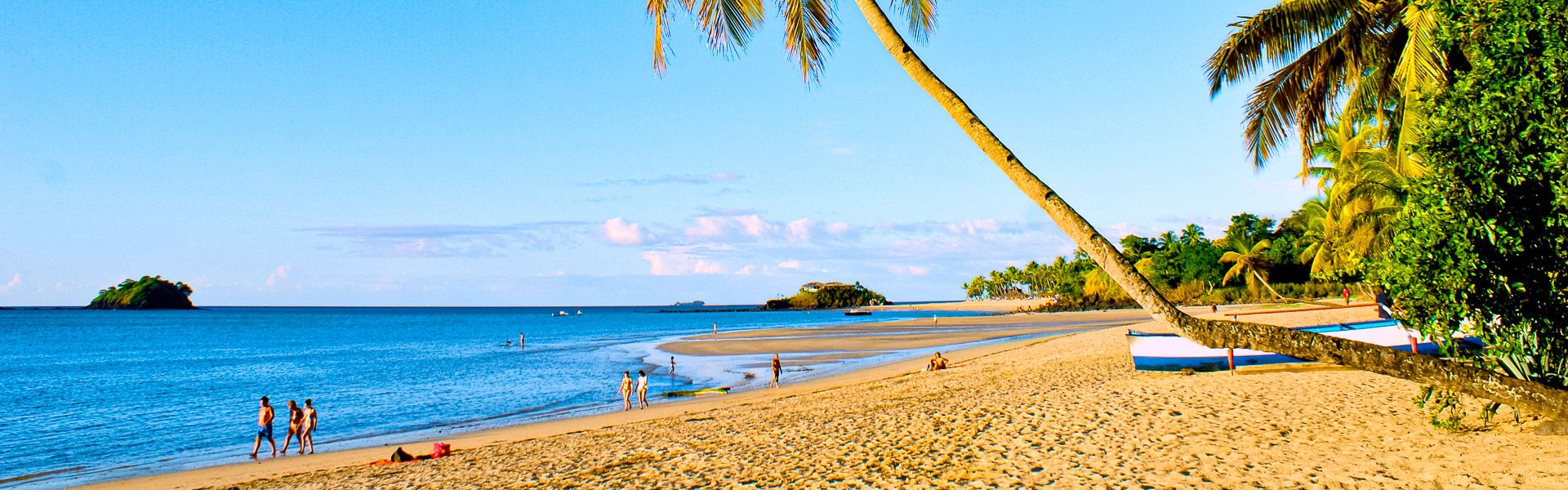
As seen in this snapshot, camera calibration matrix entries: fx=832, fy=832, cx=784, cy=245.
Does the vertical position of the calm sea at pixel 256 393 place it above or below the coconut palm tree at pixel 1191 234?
below

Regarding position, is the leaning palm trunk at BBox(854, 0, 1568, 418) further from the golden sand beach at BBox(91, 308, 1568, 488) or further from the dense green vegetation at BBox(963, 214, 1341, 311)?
the dense green vegetation at BBox(963, 214, 1341, 311)

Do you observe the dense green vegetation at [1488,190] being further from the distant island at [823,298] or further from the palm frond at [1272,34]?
the distant island at [823,298]

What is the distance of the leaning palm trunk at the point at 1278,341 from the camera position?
504cm

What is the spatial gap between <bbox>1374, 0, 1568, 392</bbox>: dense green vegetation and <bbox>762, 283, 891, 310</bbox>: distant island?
173327 millimetres

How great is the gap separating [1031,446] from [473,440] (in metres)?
10.5

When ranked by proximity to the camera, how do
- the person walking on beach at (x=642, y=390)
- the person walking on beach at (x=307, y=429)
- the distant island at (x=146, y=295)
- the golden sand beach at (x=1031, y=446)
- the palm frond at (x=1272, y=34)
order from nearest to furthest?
1. the golden sand beach at (x=1031, y=446)
2. the palm frond at (x=1272, y=34)
3. the person walking on beach at (x=307, y=429)
4. the person walking on beach at (x=642, y=390)
5. the distant island at (x=146, y=295)

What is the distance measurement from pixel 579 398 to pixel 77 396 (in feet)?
60.0

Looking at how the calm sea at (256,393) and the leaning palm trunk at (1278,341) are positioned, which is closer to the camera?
the leaning palm trunk at (1278,341)

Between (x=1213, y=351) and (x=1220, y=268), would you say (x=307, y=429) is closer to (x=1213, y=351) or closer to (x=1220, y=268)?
(x=1213, y=351)

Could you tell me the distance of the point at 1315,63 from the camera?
34.5 ft

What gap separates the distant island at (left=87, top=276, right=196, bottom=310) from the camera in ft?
565

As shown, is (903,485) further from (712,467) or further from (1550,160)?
(1550,160)

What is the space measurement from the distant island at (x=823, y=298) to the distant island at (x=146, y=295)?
127069 mm

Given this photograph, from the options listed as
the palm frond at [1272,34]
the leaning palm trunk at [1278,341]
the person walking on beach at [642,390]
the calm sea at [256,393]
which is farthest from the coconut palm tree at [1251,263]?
the leaning palm trunk at [1278,341]
